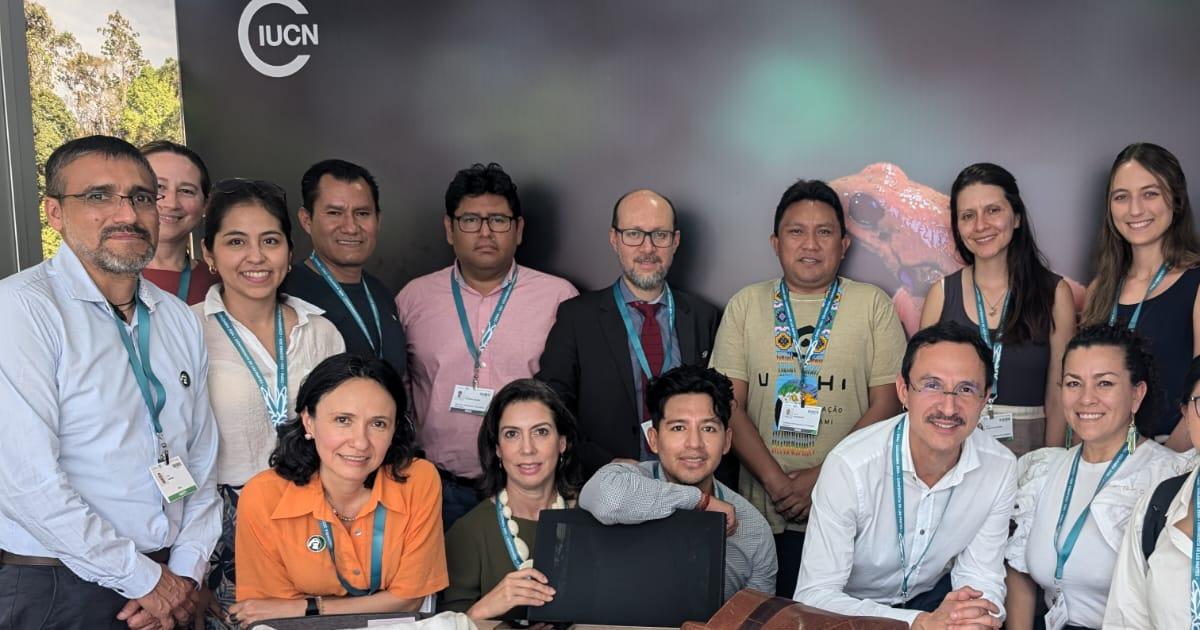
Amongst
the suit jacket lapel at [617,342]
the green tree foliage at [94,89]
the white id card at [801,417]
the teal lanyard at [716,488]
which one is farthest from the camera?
the green tree foliage at [94,89]

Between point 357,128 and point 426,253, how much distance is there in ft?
2.28

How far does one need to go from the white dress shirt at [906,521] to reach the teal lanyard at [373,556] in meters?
1.17

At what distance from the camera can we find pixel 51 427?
7.98 ft

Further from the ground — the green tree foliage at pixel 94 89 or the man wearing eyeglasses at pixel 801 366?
the green tree foliage at pixel 94 89

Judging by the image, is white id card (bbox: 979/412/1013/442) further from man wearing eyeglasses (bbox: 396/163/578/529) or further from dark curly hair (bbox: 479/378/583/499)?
man wearing eyeglasses (bbox: 396/163/578/529)

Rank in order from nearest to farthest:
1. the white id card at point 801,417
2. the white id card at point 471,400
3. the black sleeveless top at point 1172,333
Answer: the black sleeveless top at point 1172,333 < the white id card at point 801,417 < the white id card at point 471,400

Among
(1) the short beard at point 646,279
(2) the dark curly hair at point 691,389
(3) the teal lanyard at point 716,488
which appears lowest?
(3) the teal lanyard at point 716,488

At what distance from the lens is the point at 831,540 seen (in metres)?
2.67

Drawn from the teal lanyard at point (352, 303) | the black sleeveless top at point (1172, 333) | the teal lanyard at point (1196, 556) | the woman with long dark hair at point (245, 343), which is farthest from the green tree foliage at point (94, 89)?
the black sleeveless top at point (1172, 333)

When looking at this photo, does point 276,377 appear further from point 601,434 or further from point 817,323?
point 817,323

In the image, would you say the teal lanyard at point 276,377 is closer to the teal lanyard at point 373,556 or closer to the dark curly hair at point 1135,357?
the teal lanyard at point 373,556

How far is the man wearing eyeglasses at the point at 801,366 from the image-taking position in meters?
3.52

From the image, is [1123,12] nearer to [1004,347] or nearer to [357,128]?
[1004,347]

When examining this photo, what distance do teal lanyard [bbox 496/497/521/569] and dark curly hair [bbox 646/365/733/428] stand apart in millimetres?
571
